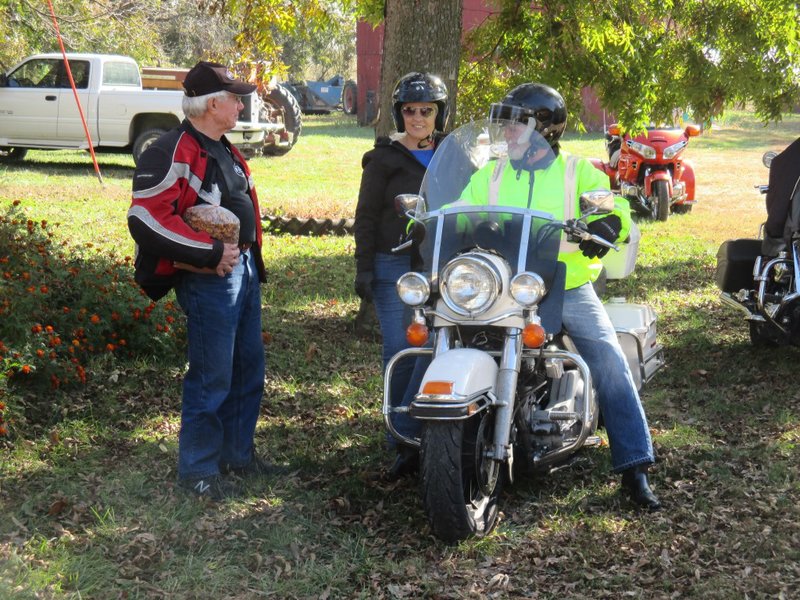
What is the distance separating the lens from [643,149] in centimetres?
1418

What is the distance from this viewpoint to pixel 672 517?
15.7 feet

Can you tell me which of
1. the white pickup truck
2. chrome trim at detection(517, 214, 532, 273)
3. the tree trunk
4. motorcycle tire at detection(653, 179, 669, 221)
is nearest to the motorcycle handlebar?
chrome trim at detection(517, 214, 532, 273)

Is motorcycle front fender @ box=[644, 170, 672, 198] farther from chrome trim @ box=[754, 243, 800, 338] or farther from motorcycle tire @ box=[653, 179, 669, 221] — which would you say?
chrome trim @ box=[754, 243, 800, 338]

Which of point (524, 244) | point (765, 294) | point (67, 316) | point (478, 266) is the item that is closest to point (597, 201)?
point (524, 244)

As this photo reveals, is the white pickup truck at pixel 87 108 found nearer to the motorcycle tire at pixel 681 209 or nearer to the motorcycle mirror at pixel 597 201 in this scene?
the motorcycle tire at pixel 681 209

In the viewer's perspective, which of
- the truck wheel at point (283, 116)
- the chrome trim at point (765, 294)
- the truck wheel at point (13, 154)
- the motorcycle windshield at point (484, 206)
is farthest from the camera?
the truck wheel at point (283, 116)

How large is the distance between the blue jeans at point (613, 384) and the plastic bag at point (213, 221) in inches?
63.1

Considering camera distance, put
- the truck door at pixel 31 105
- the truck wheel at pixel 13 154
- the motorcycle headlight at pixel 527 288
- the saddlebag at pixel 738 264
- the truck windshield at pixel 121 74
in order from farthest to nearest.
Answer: the truck wheel at pixel 13 154
the truck windshield at pixel 121 74
the truck door at pixel 31 105
the saddlebag at pixel 738 264
the motorcycle headlight at pixel 527 288

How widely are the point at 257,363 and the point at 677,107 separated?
212 inches

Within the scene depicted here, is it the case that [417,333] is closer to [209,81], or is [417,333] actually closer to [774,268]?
[209,81]

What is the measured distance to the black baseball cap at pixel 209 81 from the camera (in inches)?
184

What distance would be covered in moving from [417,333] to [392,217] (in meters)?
1.06

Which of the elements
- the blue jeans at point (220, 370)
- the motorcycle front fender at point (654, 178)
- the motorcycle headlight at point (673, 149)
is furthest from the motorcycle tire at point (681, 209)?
the blue jeans at point (220, 370)

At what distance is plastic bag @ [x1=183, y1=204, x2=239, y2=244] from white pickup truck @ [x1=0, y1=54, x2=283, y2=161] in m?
13.8
